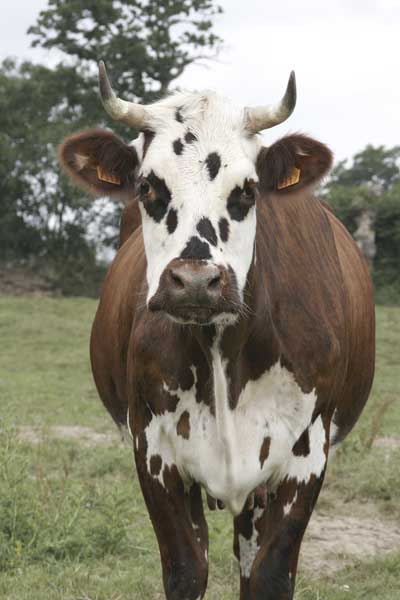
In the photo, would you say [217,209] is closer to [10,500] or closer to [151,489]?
[151,489]

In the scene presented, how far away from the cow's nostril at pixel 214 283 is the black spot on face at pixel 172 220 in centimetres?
30

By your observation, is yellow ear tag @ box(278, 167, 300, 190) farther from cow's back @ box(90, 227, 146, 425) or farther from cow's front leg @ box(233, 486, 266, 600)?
cow's front leg @ box(233, 486, 266, 600)

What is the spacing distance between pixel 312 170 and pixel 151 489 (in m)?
1.42

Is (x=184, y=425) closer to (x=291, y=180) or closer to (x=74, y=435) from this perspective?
(x=291, y=180)

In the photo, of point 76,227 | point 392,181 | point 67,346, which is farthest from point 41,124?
point 392,181

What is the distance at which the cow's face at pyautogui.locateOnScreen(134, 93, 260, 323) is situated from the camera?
3094mm

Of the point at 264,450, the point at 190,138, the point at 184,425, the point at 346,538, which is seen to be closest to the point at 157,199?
the point at 190,138

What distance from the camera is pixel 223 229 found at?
3287 millimetres

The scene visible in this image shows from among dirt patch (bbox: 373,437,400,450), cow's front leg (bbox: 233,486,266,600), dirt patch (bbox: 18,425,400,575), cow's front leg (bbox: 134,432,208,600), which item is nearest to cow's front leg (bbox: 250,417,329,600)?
cow's front leg (bbox: 134,432,208,600)

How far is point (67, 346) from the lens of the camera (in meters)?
16.4

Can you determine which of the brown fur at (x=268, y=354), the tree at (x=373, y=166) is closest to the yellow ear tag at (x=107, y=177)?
the brown fur at (x=268, y=354)

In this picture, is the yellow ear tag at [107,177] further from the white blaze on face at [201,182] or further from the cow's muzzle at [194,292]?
the cow's muzzle at [194,292]

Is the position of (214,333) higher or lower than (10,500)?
higher

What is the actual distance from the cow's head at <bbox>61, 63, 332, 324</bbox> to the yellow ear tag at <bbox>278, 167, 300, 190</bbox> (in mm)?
21
